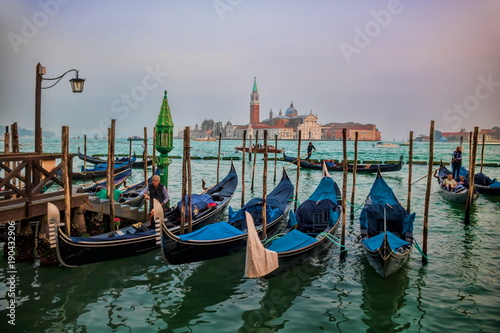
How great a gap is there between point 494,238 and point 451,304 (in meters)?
3.57

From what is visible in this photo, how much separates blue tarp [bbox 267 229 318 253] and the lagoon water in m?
0.35

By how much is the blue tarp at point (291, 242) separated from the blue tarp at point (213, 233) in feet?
2.28

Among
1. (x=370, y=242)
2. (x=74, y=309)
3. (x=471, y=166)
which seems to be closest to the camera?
(x=74, y=309)

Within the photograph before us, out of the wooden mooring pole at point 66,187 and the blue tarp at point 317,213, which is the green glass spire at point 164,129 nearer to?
the wooden mooring pole at point 66,187

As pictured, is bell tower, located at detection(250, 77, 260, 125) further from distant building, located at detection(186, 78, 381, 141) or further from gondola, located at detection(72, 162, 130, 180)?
gondola, located at detection(72, 162, 130, 180)

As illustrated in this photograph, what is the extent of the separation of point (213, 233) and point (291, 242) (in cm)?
112

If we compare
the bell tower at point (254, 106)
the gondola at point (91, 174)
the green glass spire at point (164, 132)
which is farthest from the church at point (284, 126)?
the green glass spire at point (164, 132)

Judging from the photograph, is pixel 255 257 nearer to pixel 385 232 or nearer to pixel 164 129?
pixel 385 232

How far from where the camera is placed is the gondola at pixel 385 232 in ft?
16.8

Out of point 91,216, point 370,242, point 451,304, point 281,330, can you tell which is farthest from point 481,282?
point 91,216

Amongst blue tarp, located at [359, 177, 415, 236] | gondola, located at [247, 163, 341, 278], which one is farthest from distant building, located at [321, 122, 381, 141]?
blue tarp, located at [359, 177, 415, 236]

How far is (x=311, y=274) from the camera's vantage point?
5562 mm

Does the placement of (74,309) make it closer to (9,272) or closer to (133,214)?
(9,272)

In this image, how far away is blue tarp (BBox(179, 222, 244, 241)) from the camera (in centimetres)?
553
